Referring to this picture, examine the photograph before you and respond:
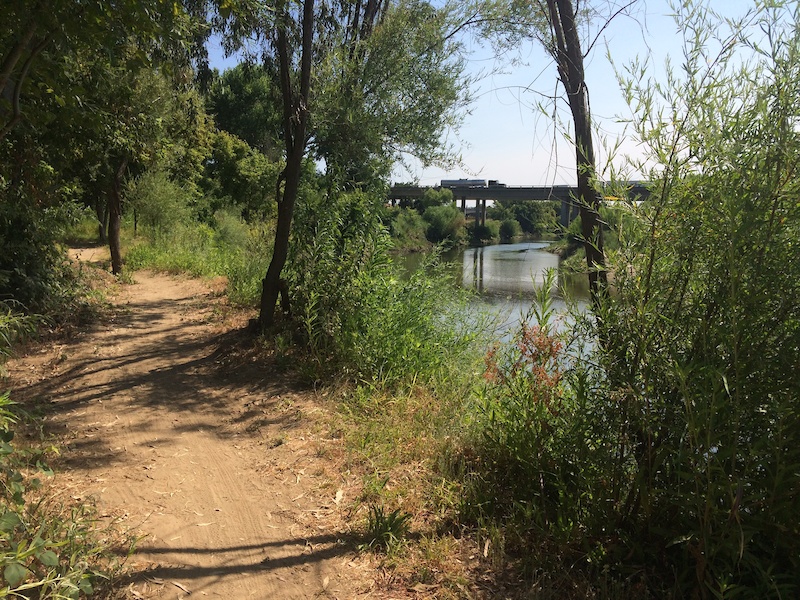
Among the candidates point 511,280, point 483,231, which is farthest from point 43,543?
point 483,231

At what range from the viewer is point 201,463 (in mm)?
4074

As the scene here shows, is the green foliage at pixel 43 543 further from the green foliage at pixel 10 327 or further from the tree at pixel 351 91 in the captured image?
the tree at pixel 351 91

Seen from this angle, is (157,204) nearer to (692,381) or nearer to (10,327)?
(10,327)

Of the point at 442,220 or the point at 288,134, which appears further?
the point at 442,220

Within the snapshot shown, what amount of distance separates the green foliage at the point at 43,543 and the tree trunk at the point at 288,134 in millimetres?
3718

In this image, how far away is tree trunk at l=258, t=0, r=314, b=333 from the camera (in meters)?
6.33

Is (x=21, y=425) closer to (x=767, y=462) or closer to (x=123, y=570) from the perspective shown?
(x=123, y=570)

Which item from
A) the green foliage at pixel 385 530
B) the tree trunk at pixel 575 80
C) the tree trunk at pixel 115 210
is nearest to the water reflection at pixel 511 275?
the tree trunk at pixel 575 80

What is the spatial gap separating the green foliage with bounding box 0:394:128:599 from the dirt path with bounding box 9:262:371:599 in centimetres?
21

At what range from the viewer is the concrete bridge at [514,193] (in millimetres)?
3344

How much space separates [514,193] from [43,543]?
682cm

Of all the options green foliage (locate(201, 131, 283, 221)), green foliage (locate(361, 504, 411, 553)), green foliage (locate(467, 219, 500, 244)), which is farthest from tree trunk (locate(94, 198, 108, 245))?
green foliage (locate(361, 504, 411, 553))

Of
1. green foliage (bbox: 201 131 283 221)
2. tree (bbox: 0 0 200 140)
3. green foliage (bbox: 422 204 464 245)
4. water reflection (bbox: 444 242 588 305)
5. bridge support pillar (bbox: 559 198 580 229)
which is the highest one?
green foliage (bbox: 201 131 283 221)

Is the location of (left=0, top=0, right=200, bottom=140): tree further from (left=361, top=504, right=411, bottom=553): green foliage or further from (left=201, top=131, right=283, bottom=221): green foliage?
(left=201, top=131, right=283, bottom=221): green foliage
